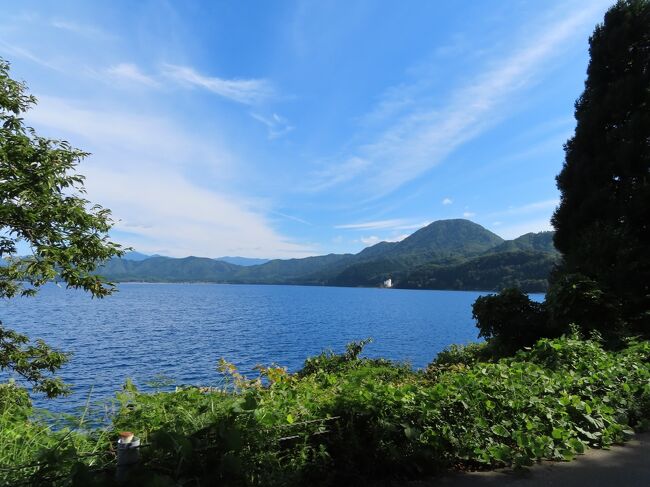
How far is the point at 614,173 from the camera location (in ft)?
43.5

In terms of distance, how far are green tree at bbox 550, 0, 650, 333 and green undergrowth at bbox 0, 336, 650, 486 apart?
6108 mm

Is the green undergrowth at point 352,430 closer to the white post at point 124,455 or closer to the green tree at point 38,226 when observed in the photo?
the white post at point 124,455

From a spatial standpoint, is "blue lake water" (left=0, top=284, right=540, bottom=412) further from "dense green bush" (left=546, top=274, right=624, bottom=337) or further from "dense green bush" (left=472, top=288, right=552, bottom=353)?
"dense green bush" (left=546, top=274, right=624, bottom=337)

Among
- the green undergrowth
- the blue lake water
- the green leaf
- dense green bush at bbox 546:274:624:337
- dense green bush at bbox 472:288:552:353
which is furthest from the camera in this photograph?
the blue lake water

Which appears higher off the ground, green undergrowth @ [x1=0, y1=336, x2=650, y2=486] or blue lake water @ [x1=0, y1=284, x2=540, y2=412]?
green undergrowth @ [x1=0, y1=336, x2=650, y2=486]

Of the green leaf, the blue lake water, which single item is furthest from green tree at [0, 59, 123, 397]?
A: the blue lake water

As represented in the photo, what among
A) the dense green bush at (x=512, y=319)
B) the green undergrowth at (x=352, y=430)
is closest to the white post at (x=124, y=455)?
the green undergrowth at (x=352, y=430)

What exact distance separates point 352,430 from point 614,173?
14093 mm

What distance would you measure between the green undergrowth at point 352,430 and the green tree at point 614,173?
6108 millimetres

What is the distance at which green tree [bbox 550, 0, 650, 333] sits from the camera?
37.1 ft

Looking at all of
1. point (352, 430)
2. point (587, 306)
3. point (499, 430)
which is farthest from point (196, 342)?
point (499, 430)

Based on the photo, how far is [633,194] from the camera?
1222 centimetres

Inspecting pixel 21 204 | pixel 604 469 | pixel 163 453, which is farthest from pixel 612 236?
pixel 21 204

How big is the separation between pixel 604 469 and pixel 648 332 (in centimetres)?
798
